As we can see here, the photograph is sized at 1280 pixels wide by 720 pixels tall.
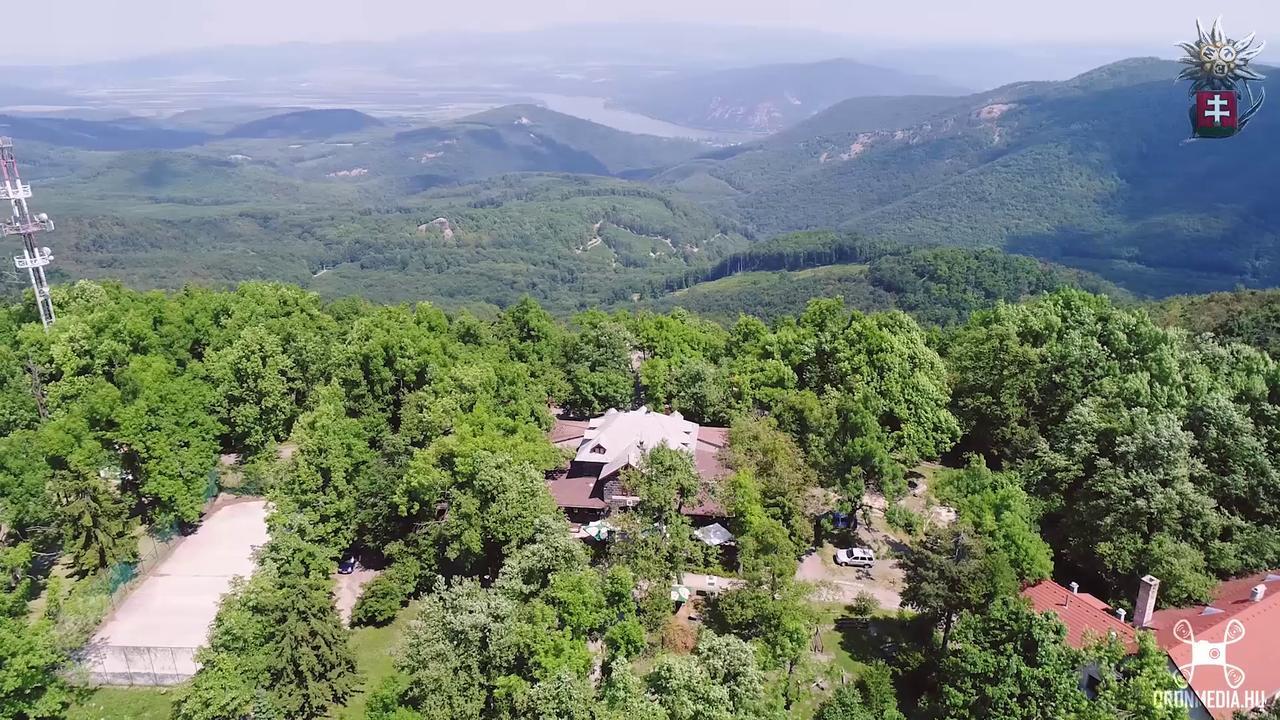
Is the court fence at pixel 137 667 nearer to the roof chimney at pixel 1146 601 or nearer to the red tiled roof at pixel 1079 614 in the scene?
the red tiled roof at pixel 1079 614

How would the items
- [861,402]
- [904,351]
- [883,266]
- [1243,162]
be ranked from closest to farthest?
[861,402], [904,351], [883,266], [1243,162]

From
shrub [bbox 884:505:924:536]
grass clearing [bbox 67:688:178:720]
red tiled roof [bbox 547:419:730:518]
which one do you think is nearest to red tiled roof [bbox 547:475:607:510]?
red tiled roof [bbox 547:419:730:518]

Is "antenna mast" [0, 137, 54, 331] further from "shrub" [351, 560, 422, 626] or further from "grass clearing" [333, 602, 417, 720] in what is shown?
"grass clearing" [333, 602, 417, 720]

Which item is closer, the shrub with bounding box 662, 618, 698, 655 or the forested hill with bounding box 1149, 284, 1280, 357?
the shrub with bounding box 662, 618, 698, 655

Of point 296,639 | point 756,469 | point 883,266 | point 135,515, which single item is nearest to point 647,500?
point 756,469

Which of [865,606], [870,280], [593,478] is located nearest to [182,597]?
[593,478]

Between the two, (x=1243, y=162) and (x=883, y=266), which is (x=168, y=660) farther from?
(x=1243, y=162)
